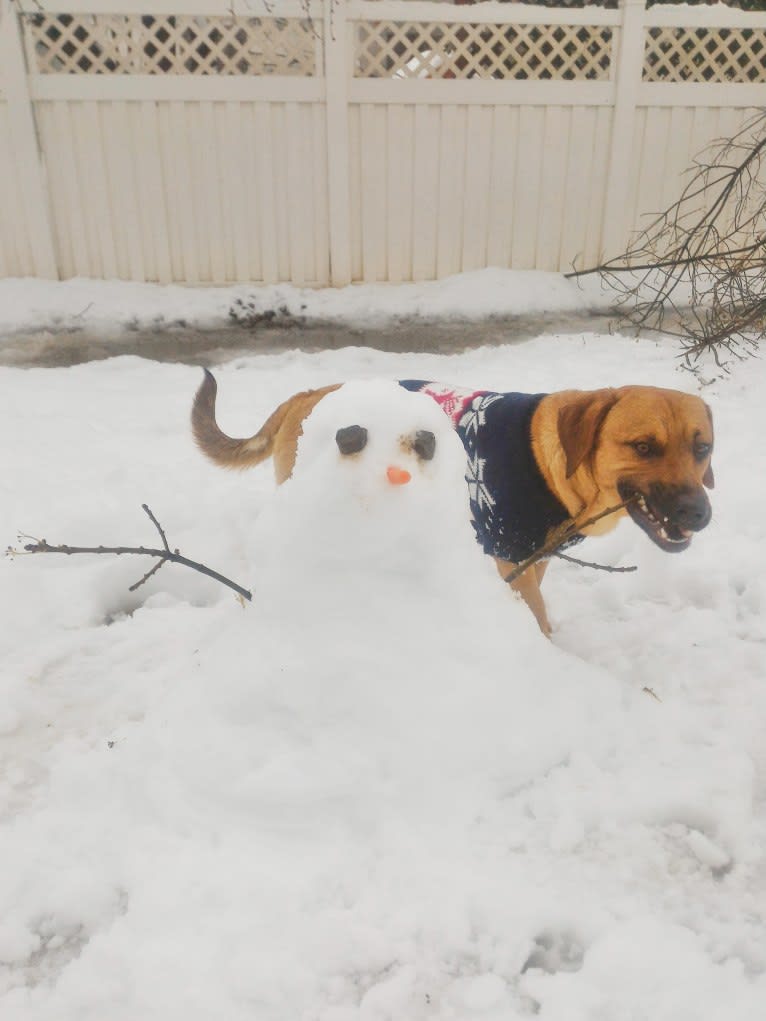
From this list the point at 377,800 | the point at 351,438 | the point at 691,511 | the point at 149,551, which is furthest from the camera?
the point at 691,511

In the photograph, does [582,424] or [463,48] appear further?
[463,48]

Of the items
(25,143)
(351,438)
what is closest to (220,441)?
(351,438)

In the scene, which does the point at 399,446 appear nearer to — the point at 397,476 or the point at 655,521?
the point at 397,476

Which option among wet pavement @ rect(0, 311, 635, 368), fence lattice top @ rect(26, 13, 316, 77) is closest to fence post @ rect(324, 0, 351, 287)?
fence lattice top @ rect(26, 13, 316, 77)

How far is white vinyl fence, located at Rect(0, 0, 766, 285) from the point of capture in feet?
21.2

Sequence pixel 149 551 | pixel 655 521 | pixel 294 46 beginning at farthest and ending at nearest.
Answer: pixel 294 46, pixel 655 521, pixel 149 551

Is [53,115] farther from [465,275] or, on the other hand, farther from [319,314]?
[465,275]

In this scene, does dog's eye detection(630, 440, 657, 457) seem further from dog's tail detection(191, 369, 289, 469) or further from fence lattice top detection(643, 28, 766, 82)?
fence lattice top detection(643, 28, 766, 82)

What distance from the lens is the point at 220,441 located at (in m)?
2.77

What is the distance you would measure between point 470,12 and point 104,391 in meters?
4.80

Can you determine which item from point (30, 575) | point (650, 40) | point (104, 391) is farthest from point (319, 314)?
point (30, 575)

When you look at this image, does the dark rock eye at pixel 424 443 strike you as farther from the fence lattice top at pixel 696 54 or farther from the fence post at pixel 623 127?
the fence lattice top at pixel 696 54

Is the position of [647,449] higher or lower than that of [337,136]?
lower

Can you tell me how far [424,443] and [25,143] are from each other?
21.9 ft
